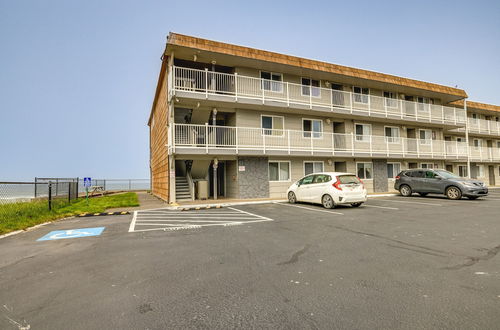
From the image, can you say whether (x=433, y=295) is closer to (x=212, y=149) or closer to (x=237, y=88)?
(x=212, y=149)

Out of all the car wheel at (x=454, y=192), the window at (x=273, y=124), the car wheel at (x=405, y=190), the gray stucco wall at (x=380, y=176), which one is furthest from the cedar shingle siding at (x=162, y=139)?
the car wheel at (x=454, y=192)

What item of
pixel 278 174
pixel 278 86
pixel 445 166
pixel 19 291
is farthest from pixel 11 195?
pixel 445 166

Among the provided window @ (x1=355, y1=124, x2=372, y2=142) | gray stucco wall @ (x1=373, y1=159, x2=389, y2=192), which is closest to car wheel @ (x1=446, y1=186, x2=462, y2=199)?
gray stucco wall @ (x1=373, y1=159, x2=389, y2=192)

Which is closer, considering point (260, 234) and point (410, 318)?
point (410, 318)

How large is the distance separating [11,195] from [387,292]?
1183 centimetres

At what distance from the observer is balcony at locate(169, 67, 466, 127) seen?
1449cm

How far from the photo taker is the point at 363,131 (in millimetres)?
20078

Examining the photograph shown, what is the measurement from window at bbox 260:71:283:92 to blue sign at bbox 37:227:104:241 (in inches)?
496

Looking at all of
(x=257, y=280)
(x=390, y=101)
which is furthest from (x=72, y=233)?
(x=390, y=101)

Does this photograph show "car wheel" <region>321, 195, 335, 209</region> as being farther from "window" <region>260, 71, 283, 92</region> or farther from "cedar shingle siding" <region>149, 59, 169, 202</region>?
"cedar shingle siding" <region>149, 59, 169, 202</region>

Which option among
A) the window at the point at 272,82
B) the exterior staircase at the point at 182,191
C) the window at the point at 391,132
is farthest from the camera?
the window at the point at 391,132

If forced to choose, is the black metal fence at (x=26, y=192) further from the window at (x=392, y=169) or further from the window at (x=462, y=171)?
the window at (x=462, y=171)

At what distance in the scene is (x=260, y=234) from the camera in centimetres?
636

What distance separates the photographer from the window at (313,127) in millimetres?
17903
